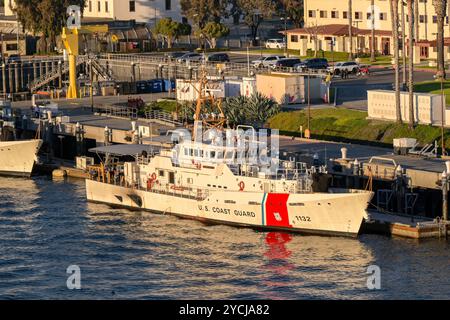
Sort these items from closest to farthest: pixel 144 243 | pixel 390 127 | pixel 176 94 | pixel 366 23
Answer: pixel 144 243, pixel 390 127, pixel 176 94, pixel 366 23

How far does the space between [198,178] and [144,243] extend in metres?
8.24

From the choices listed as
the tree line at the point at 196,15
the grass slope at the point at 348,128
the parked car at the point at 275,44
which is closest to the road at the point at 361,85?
the grass slope at the point at 348,128

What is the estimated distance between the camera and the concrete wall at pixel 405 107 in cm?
10888

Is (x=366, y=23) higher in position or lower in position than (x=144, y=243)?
higher

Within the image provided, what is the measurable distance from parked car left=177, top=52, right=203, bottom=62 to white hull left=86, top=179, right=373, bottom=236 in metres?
60.0

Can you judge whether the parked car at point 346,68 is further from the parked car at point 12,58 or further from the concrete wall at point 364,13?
the parked car at point 12,58

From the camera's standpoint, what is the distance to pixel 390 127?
363 ft

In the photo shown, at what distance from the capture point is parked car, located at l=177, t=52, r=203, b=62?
158 meters

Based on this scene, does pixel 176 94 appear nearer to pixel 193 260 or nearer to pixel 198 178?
pixel 198 178

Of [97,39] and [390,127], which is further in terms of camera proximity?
[97,39]

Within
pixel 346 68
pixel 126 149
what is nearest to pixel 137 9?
pixel 346 68

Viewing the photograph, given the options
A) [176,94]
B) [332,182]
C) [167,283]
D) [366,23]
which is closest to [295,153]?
[332,182]

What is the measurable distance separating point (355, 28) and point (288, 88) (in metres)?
43.6

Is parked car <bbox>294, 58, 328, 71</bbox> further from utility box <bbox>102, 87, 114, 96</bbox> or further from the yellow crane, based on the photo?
the yellow crane
